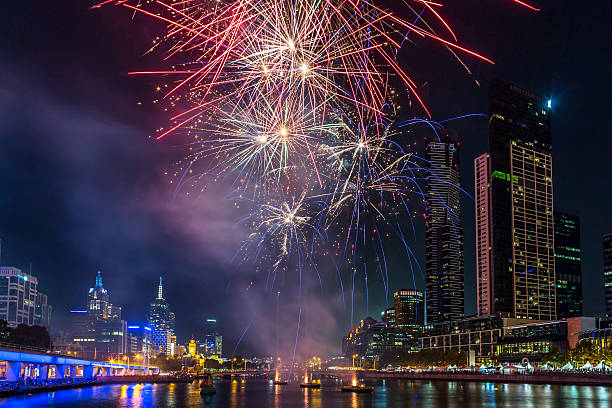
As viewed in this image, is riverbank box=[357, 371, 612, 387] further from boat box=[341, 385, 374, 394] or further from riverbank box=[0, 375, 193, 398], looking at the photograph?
riverbank box=[0, 375, 193, 398]

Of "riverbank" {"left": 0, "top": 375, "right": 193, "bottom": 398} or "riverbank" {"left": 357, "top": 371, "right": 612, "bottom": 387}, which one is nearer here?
"riverbank" {"left": 0, "top": 375, "right": 193, "bottom": 398}

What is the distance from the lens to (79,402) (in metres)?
85.3

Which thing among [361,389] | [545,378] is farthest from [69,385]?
[545,378]

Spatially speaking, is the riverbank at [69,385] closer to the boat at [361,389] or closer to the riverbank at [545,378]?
the boat at [361,389]

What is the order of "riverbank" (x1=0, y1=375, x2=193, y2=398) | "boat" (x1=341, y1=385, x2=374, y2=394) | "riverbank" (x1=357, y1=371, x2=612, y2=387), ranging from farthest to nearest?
"riverbank" (x1=357, y1=371, x2=612, y2=387), "boat" (x1=341, y1=385, x2=374, y2=394), "riverbank" (x1=0, y1=375, x2=193, y2=398)

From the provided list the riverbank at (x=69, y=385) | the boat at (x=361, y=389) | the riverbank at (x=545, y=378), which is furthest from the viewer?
the riverbank at (x=545, y=378)

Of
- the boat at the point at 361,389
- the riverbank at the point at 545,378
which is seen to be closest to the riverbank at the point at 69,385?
the boat at the point at 361,389

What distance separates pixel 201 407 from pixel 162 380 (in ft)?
403

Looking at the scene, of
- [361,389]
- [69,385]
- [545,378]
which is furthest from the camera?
[545,378]

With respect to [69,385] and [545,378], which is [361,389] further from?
[69,385]

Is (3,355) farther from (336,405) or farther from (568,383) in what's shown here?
(568,383)

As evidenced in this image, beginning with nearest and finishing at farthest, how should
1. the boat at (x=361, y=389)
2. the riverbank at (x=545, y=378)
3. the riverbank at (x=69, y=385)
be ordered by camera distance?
1. the riverbank at (x=69, y=385)
2. the boat at (x=361, y=389)
3. the riverbank at (x=545, y=378)

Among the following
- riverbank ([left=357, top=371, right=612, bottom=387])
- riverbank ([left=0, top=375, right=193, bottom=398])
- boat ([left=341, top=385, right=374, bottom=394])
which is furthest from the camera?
riverbank ([left=357, top=371, right=612, bottom=387])

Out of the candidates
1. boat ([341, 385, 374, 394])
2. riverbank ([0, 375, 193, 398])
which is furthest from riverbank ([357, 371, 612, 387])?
riverbank ([0, 375, 193, 398])
